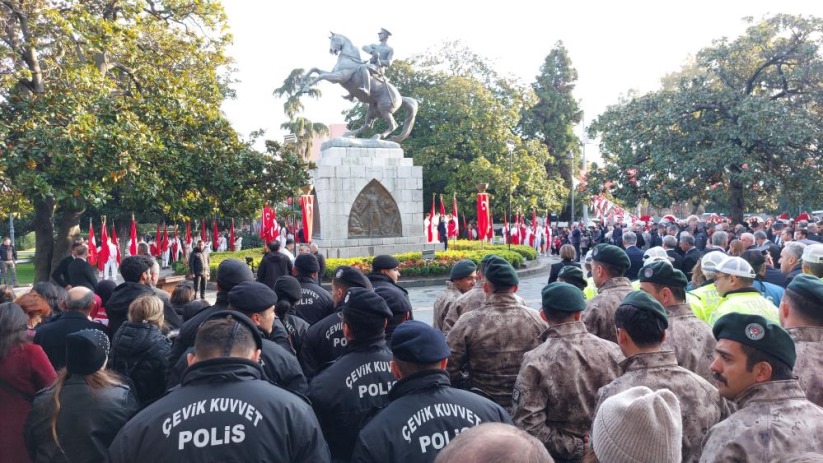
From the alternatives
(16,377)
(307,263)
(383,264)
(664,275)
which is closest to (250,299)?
(16,377)

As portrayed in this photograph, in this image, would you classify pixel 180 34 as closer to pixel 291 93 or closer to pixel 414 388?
pixel 414 388

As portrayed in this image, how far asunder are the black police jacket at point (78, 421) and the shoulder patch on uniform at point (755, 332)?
9.88 ft

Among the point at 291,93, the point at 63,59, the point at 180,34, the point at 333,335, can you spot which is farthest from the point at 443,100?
the point at 333,335

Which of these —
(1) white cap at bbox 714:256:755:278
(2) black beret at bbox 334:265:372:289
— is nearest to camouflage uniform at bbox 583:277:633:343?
(1) white cap at bbox 714:256:755:278

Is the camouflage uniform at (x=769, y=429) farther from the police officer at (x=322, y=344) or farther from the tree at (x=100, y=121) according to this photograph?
the tree at (x=100, y=121)

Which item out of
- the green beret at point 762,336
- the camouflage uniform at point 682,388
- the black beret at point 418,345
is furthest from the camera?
the camouflage uniform at point 682,388

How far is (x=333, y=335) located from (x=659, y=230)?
15.2 meters

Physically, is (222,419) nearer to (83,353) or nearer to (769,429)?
(83,353)

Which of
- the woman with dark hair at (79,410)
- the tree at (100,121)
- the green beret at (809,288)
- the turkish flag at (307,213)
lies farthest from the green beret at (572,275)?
the turkish flag at (307,213)

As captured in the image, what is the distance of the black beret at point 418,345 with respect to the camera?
2.75 m

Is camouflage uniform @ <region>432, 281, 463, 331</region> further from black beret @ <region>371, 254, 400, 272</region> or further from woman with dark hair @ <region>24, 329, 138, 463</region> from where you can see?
woman with dark hair @ <region>24, 329, 138, 463</region>

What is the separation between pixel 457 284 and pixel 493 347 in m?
2.17

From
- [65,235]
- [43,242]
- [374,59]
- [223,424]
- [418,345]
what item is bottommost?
[223,424]

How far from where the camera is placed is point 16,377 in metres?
3.69
